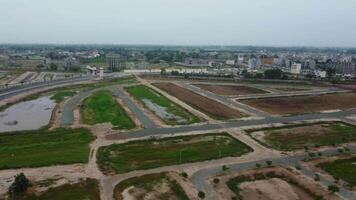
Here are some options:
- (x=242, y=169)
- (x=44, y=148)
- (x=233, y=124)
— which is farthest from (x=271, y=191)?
(x=44, y=148)

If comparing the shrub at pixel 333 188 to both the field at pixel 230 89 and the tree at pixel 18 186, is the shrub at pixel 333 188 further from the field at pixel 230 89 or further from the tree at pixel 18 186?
the field at pixel 230 89

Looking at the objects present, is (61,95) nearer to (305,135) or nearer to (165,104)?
(165,104)

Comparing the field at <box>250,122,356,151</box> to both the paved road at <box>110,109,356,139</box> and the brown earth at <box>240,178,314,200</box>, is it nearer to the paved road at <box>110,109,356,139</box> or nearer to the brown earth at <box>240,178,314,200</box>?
the paved road at <box>110,109,356,139</box>

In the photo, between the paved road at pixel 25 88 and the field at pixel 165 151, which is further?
the paved road at pixel 25 88

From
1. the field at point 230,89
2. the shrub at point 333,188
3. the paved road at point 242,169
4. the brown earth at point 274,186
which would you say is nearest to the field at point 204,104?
the field at point 230,89

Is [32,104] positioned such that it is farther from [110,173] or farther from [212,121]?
[110,173]

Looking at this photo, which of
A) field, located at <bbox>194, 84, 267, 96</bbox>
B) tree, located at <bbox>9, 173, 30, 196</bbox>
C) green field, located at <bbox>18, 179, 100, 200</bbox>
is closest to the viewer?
green field, located at <bbox>18, 179, 100, 200</bbox>

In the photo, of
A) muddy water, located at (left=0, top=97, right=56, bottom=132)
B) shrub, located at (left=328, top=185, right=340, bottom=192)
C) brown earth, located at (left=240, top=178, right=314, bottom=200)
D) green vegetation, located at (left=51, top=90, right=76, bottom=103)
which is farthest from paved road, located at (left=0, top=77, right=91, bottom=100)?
shrub, located at (left=328, top=185, right=340, bottom=192)

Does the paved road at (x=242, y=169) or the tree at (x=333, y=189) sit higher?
the tree at (x=333, y=189)
